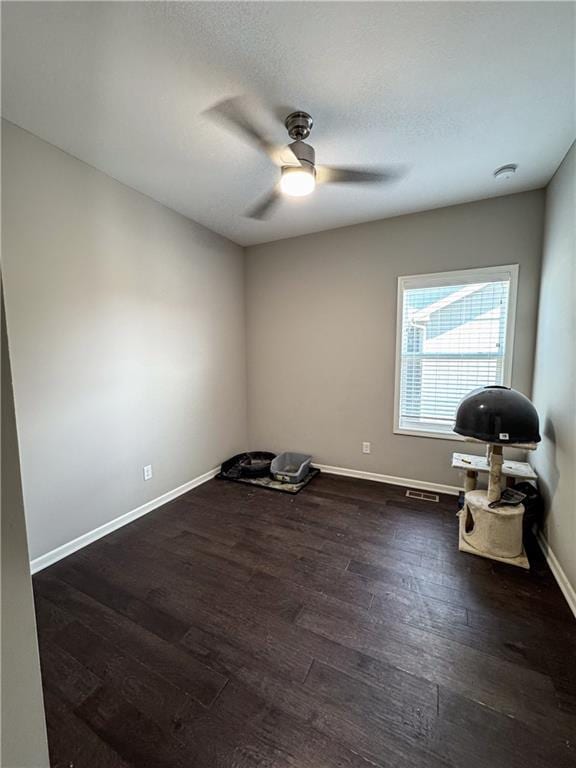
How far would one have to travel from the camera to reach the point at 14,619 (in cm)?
67

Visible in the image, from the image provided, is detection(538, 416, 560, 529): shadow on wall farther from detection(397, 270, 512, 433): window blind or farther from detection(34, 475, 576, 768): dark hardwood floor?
detection(397, 270, 512, 433): window blind

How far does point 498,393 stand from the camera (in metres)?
1.97

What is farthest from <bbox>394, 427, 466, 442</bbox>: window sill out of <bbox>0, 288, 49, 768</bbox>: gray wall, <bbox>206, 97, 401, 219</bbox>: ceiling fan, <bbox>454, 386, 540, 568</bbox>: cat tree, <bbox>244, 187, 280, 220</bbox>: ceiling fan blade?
<bbox>0, 288, 49, 768</bbox>: gray wall

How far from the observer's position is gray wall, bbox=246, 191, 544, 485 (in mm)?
2734

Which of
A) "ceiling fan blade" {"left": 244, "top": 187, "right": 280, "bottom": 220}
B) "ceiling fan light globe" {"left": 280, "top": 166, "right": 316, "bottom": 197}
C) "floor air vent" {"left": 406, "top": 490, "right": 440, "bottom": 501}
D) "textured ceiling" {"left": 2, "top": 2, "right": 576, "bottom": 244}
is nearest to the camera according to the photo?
"textured ceiling" {"left": 2, "top": 2, "right": 576, "bottom": 244}

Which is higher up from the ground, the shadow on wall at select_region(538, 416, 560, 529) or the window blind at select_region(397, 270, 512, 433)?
the window blind at select_region(397, 270, 512, 433)

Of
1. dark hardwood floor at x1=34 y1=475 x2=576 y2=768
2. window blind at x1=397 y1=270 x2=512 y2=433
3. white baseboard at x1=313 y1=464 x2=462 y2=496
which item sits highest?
window blind at x1=397 y1=270 x2=512 y2=433

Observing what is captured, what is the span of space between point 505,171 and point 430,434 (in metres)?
2.25

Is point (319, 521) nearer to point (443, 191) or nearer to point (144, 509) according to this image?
point (144, 509)

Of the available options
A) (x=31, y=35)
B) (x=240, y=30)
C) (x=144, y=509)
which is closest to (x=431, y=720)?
(x=144, y=509)

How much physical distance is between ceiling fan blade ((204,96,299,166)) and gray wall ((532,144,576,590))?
1903mm

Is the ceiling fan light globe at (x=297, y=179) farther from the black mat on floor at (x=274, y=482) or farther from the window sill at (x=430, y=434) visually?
the black mat on floor at (x=274, y=482)

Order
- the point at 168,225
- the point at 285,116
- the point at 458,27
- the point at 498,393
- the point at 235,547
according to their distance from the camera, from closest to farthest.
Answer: the point at 458,27 → the point at 285,116 → the point at 498,393 → the point at 235,547 → the point at 168,225

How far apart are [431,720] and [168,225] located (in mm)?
3674
